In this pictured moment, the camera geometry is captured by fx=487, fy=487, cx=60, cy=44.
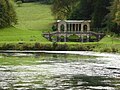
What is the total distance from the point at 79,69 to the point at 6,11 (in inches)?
4013

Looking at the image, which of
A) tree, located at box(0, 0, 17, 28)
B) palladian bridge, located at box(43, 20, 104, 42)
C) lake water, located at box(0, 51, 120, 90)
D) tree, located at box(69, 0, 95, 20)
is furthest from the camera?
tree, located at box(69, 0, 95, 20)

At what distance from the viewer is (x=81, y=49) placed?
118m

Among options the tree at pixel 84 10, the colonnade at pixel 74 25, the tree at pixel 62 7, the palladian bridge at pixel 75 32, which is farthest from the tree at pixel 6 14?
the tree at pixel 62 7

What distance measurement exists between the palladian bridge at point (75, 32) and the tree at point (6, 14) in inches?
692

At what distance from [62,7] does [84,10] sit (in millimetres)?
19765

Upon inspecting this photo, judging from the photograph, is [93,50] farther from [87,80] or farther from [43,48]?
[87,80]

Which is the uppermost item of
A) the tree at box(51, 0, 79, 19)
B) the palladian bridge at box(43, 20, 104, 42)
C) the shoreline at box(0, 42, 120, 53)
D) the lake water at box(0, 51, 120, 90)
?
the lake water at box(0, 51, 120, 90)

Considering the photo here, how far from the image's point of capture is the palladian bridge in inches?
5886

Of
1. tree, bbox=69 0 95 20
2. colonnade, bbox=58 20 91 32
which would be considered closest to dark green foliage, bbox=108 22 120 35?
colonnade, bbox=58 20 91 32

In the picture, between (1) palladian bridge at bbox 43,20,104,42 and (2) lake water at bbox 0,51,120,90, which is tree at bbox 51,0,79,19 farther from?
(2) lake water at bbox 0,51,120,90

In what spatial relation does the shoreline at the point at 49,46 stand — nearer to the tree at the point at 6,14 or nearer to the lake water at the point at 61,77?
the tree at the point at 6,14

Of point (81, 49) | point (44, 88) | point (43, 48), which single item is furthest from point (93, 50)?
point (44, 88)

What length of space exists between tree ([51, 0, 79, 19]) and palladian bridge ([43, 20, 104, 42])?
2222 centimetres

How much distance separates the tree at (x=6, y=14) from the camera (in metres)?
165
